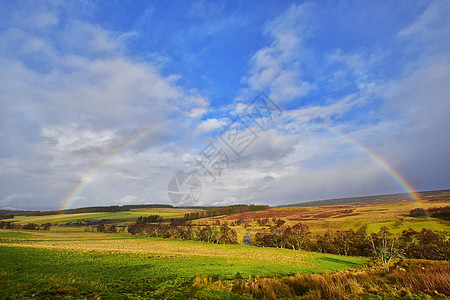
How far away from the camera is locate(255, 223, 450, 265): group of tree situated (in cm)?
5653

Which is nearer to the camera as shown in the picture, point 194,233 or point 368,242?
point 368,242

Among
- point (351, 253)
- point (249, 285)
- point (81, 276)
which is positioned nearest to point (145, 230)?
point (351, 253)

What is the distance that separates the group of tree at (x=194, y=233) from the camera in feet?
333

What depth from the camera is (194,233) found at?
114 metres

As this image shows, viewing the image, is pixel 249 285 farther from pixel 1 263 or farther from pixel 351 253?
pixel 351 253

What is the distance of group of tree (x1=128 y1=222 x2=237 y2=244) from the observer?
333 ft

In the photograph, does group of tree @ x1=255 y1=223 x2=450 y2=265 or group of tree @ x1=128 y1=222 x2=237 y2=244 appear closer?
group of tree @ x1=255 y1=223 x2=450 y2=265

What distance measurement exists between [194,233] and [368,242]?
7872cm

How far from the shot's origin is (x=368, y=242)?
231 ft

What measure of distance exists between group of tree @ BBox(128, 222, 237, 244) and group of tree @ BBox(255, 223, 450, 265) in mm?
14603

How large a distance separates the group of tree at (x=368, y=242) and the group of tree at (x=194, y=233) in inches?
575

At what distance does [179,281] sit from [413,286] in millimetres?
20013

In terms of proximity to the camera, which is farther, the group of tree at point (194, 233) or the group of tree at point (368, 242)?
the group of tree at point (194, 233)

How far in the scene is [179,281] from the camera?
900 inches
